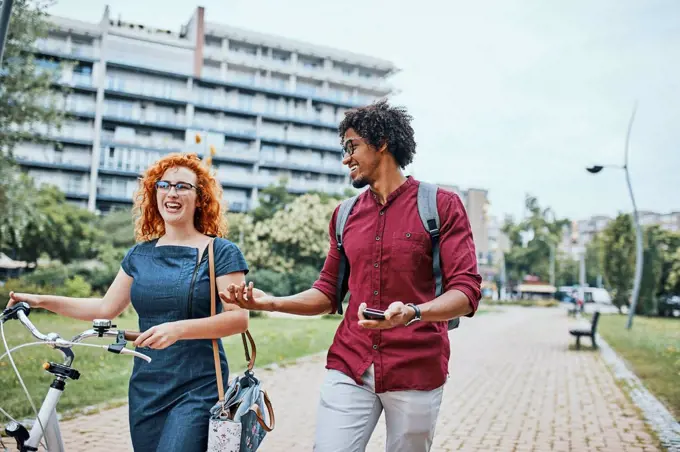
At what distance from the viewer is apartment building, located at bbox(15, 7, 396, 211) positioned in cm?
4588

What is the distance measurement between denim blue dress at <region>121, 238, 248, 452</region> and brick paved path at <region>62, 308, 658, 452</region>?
3441 millimetres

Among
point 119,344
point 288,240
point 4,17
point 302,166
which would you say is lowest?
point 119,344

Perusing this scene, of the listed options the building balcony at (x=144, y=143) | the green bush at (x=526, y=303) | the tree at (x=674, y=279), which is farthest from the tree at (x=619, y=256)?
the building balcony at (x=144, y=143)

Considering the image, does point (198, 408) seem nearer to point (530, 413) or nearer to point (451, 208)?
point (451, 208)

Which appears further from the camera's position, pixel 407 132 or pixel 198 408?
pixel 407 132

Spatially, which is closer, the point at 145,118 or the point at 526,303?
the point at 145,118

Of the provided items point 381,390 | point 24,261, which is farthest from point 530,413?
point 24,261

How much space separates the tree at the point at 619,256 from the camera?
29984 mm

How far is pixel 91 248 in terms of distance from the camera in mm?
28953

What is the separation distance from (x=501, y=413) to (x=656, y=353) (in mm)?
5772

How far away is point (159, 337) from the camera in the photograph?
2389 mm

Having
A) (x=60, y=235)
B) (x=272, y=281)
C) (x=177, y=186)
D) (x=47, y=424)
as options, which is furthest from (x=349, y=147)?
(x=60, y=235)

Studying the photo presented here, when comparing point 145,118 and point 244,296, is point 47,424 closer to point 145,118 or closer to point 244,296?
point 244,296

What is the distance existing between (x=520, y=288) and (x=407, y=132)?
206ft
